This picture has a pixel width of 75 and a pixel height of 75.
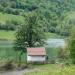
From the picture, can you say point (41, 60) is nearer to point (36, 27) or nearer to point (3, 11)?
point (36, 27)

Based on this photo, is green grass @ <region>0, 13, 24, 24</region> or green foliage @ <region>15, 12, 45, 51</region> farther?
green grass @ <region>0, 13, 24, 24</region>

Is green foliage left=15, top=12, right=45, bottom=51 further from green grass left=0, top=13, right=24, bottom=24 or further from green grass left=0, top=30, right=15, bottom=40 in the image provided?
green grass left=0, top=13, right=24, bottom=24

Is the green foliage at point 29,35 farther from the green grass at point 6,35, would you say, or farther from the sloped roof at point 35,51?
the green grass at point 6,35

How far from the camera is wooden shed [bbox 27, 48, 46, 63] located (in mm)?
63312

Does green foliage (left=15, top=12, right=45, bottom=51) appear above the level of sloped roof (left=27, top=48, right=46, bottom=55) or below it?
above

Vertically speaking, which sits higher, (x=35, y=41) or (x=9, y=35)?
(x=35, y=41)

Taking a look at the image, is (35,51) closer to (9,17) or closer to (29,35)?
(29,35)

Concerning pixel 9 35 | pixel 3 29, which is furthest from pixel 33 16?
pixel 3 29

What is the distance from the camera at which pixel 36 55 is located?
2493 inches

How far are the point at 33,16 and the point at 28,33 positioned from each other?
429 cm

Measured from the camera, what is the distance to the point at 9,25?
166m

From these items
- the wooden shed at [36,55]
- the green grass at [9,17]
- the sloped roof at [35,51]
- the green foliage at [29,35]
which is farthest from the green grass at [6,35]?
the wooden shed at [36,55]

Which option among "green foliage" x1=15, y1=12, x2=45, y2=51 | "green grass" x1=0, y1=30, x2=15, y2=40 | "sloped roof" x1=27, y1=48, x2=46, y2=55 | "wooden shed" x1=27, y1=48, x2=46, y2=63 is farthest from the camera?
"green grass" x1=0, y1=30, x2=15, y2=40

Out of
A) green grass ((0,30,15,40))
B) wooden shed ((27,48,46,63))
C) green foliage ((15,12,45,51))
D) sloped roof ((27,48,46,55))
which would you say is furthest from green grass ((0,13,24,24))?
wooden shed ((27,48,46,63))
